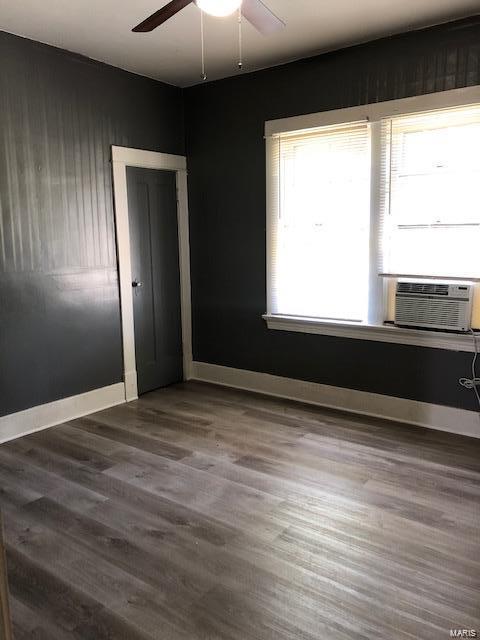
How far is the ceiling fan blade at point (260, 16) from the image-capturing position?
239 centimetres

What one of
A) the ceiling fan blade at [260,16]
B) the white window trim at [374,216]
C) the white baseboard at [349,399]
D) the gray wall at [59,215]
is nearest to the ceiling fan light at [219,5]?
the ceiling fan blade at [260,16]

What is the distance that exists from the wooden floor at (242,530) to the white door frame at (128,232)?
692 millimetres

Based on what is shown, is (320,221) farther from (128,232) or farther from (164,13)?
(164,13)

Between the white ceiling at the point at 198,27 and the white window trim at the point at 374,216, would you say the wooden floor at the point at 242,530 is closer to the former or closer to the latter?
the white window trim at the point at 374,216

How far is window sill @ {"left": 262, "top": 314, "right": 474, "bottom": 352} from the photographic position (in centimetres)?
353

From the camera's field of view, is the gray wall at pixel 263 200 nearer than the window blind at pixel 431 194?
No

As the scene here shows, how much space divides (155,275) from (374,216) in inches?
76.8

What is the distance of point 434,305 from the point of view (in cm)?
353

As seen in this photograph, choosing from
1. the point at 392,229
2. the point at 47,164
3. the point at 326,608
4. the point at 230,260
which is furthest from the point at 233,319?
the point at 326,608

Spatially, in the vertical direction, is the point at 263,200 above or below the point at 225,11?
below

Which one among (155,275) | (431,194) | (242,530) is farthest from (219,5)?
(155,275)

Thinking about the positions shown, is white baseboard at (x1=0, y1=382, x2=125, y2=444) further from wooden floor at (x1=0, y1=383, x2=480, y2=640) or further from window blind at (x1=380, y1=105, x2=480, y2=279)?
window blind at (x1=380, y1=105, x2=480, y2=279)

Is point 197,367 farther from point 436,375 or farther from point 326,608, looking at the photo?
point 326,608

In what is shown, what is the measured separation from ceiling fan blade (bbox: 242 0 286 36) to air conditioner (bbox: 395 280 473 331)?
1.87 metres
